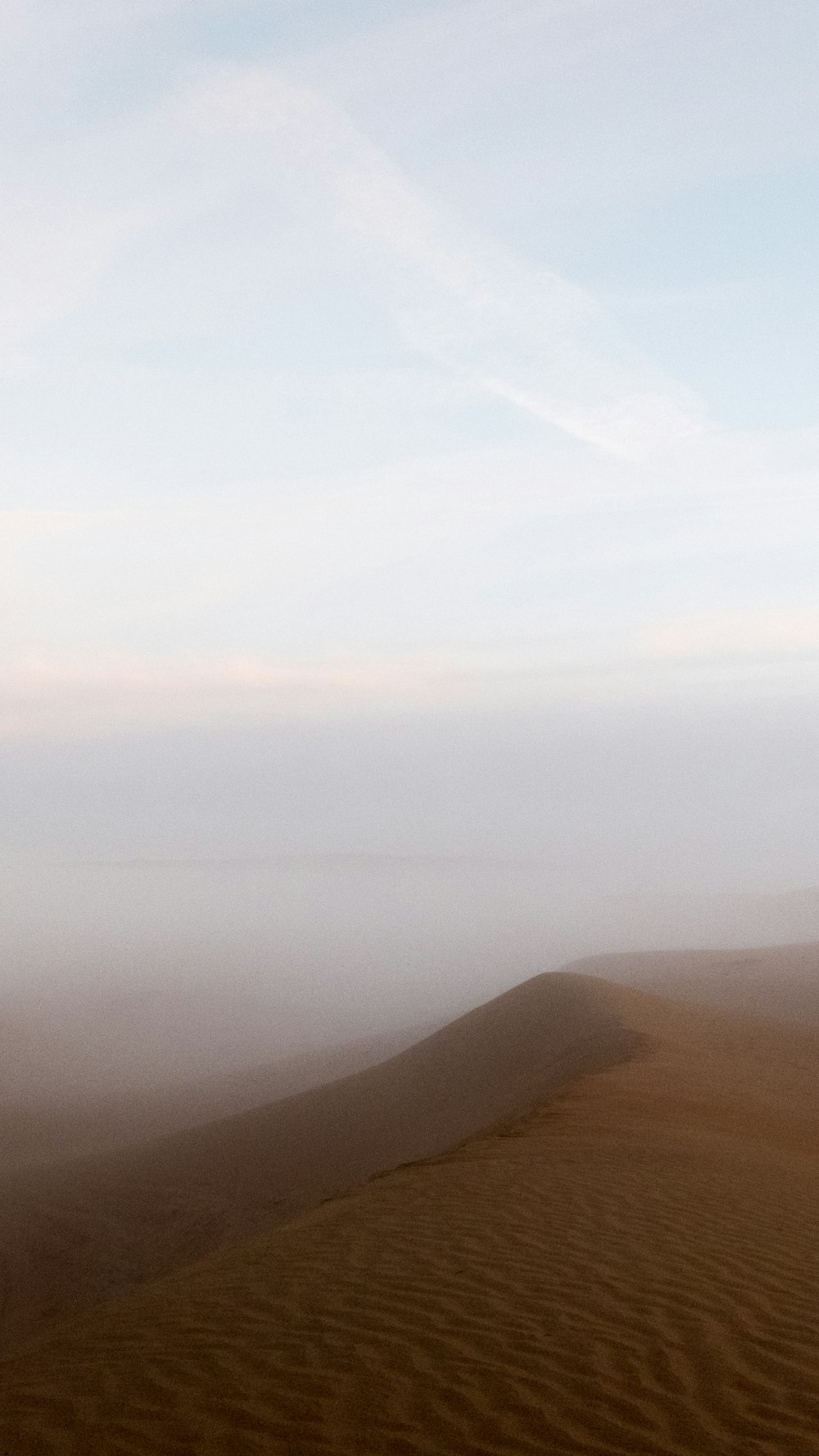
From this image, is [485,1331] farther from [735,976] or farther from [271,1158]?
[735,976]

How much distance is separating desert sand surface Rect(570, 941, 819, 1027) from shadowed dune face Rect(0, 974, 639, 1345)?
6.39m

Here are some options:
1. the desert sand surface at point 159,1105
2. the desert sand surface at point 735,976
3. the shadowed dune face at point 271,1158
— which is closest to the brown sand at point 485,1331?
the shadowed dune face at point 271,1158

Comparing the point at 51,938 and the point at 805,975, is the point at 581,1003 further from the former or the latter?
the point at 51,938

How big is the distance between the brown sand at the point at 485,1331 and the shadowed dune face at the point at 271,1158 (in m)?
4.91

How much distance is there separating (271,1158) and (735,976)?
60.9ft

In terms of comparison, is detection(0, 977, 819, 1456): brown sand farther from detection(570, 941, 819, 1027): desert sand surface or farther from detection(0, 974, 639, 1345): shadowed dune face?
detection(570, 941, 819, 1027): desert sand surface

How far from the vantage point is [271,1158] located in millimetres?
18297

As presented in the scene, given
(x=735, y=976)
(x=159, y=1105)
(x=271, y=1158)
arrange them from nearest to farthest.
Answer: (x=271, y=1158) < (x=159, y=1105) < (x=735, y=976)

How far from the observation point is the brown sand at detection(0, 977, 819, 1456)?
14.8 ft

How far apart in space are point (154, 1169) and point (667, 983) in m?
18.9

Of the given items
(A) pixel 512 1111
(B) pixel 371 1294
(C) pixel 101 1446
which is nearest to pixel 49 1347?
(B) pixel 371 1294

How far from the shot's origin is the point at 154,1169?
1855 centimetres

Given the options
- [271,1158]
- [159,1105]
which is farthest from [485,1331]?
[159,1105]

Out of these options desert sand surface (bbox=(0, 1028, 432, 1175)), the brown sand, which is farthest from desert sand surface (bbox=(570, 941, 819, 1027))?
the brown sand
